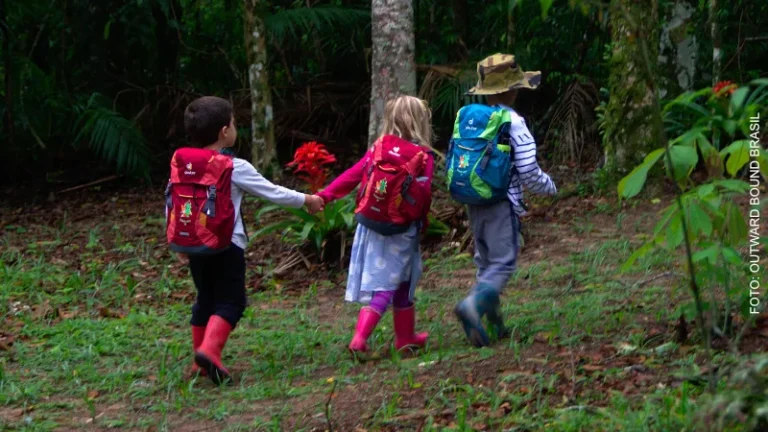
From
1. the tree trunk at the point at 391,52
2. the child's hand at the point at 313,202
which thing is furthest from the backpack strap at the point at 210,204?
the tree trunk at the point at 391,52

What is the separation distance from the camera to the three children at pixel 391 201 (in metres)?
5.12

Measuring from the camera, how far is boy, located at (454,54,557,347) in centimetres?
528

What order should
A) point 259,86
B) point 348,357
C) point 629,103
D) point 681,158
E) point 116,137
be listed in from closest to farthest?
point 681,158
point 348,357
point 629,103
point 259,86
point 116,137

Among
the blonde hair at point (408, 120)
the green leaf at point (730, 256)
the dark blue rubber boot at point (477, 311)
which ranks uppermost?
the blonde hair at point (408, 120)

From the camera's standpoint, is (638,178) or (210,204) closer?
Answer: (638,178)

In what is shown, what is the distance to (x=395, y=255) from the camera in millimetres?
5453

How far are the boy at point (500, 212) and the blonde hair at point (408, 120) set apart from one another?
1.11 feet

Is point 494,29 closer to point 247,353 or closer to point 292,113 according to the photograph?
point 292,113

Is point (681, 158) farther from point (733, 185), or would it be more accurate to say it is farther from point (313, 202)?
point (313, 202)

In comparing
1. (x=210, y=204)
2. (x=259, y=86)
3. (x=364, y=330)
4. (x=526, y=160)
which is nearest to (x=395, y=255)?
(x=364, y=330)

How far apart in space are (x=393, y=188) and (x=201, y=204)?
0.98 metres

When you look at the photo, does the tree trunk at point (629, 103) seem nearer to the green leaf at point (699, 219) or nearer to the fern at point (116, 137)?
the green leaf at point (699, 219)

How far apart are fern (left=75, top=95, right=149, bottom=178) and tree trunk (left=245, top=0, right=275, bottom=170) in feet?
4.41

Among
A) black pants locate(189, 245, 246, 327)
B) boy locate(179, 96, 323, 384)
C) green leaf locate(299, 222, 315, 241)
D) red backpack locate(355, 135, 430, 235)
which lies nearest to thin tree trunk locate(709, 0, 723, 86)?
green leaf locate(299, 222, 315, 241)
